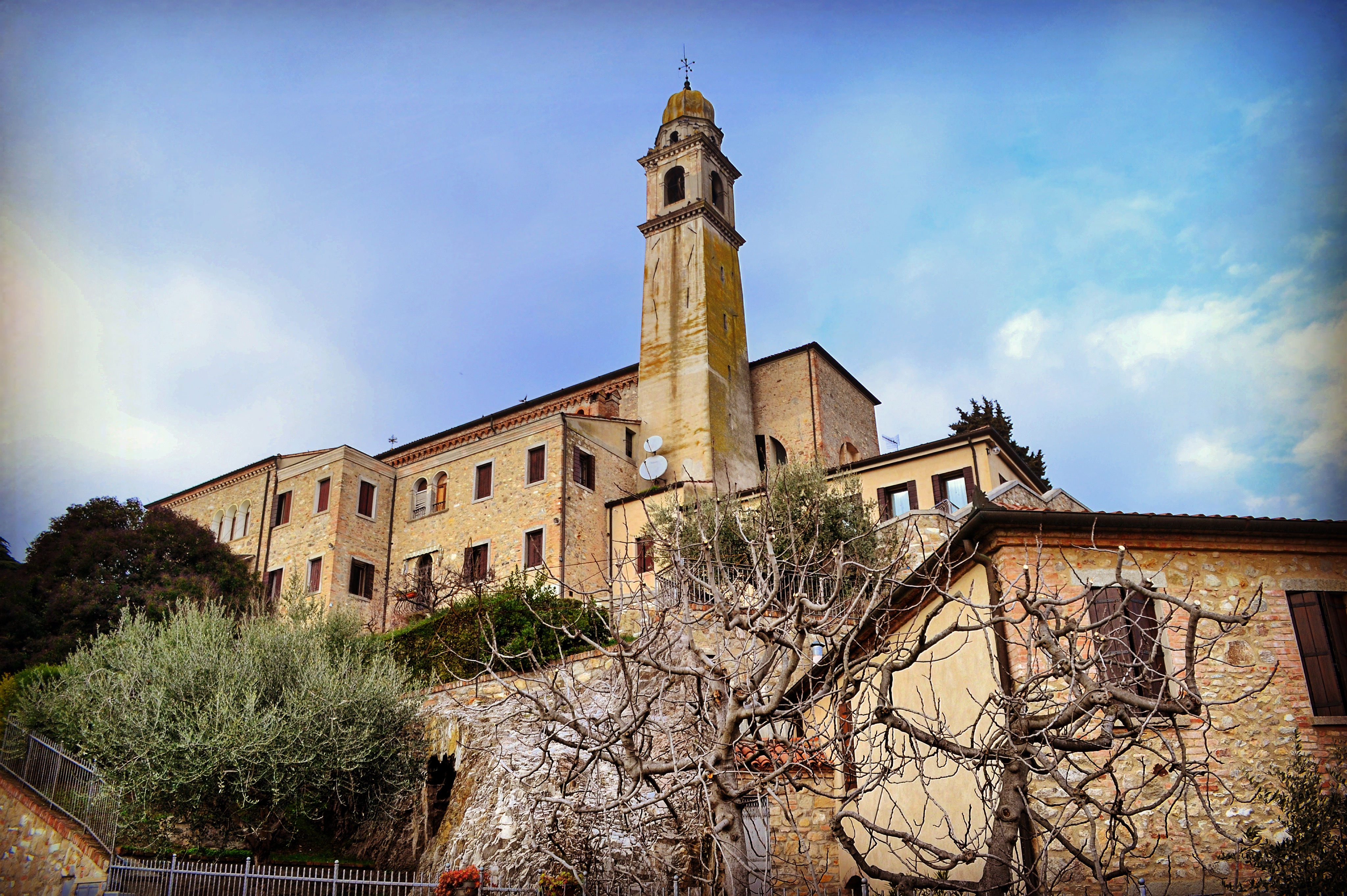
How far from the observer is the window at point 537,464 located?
2781 cm

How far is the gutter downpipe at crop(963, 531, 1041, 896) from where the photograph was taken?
30.1 ft

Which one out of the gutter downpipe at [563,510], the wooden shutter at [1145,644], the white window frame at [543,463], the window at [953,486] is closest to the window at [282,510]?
A: the white window frame at [543,463]

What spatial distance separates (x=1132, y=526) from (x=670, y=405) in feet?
66.7

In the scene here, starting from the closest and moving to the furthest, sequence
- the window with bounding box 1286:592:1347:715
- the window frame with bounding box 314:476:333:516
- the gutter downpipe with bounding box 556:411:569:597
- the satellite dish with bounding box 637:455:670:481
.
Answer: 1. the window with bounding box 1286:592:1347:715
2. the gutter downpipe with bounding box 556:411:569:597
3. the satellite dish with bounding box 637:455:670:481
4. the window frame with bounding box 314:476:333:516

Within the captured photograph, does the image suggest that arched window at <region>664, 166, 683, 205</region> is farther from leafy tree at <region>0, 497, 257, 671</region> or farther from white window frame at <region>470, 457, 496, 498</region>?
leafy tree at <region>0, 497, 257, 671</region>

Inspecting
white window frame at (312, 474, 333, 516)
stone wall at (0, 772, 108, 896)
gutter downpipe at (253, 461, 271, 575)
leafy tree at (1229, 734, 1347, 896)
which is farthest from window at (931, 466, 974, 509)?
gutter downpipe at (253, 461, 271, 575)

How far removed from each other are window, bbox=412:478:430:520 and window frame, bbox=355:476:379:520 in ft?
3.93

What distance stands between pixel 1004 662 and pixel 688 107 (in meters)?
29.4

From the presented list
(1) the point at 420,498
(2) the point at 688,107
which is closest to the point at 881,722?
(1) the point at 420,498

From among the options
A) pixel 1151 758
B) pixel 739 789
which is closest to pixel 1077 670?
pixel 739 789

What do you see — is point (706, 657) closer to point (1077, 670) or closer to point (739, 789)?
point (739, 789)

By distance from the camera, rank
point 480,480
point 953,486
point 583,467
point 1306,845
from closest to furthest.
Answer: point 1306,845 < point 953,486 < point 583,467 < point 480,480

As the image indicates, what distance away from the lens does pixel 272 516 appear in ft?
104

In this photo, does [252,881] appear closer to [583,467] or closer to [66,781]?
[66,781]
